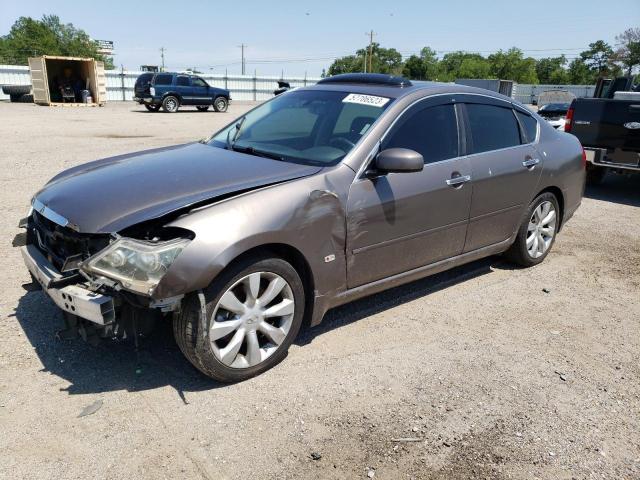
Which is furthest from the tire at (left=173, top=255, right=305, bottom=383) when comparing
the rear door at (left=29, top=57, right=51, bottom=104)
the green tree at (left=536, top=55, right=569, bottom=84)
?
the green tree at (left=536, top=55, right=569, bottom=84)

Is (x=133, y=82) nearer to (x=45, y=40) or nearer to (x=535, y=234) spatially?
(x=535, y=234)

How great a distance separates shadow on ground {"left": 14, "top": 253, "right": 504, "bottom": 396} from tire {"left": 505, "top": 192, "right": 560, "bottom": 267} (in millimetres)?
1807

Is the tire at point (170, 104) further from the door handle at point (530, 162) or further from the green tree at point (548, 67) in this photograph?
the green tree at point (548, 67)

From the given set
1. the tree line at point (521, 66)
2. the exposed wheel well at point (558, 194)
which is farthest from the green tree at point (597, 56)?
the exposed wheel well at point (558, 194)

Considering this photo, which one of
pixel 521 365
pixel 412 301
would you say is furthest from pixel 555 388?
pixel 412 301

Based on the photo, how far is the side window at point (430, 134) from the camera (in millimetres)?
3809

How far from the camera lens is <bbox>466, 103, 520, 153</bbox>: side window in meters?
4.38

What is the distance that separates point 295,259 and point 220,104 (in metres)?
26.0

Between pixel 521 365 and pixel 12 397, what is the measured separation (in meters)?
3.13

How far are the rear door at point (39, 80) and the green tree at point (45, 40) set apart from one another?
5487 centimetres

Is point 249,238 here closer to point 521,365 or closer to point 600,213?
point 521,365

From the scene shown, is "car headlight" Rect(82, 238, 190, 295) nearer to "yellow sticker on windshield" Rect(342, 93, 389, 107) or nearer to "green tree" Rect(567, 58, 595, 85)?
"yellow sticker on windshield" Rect(342, 93, 389, 107)

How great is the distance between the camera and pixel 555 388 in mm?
3307

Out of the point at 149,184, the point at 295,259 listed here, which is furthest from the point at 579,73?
the point at 149,184
